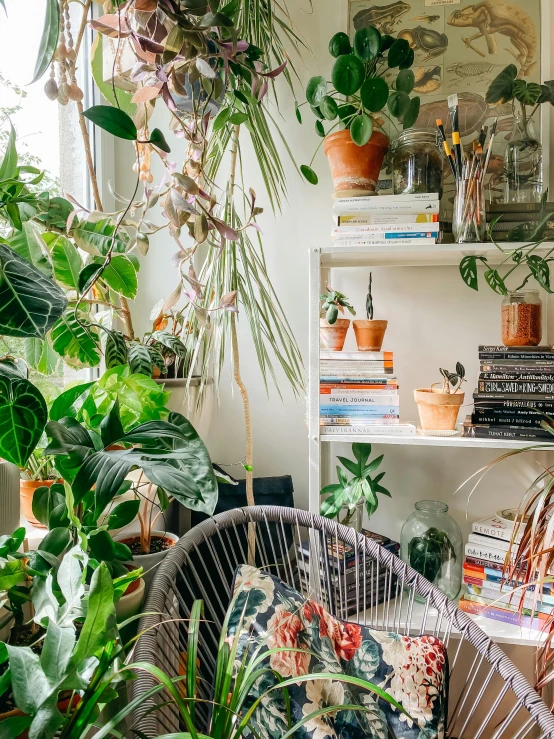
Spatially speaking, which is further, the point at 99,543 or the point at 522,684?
the point at 522,684

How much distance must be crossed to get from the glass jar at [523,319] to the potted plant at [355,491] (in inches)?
18.9

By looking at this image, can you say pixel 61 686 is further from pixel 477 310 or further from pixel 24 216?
pixel 477 310

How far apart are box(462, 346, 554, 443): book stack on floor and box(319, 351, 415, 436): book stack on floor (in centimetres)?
21

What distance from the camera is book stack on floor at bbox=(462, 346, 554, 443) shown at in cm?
142

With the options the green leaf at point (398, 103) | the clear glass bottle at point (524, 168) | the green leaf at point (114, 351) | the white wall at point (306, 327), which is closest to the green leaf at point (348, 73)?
the green leaf at point (398, 103)

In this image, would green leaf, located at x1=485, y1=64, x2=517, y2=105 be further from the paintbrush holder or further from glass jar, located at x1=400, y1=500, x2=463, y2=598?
glass jar, located at x1=400, y1=500, x2=463, y2=598

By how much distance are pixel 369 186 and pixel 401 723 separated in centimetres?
126

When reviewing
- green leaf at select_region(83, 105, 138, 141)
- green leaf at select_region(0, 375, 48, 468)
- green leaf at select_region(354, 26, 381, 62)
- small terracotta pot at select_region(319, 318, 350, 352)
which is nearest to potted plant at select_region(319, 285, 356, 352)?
small terracotta pot at select_region(319, 318, 350, 352)

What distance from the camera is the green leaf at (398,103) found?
149cm

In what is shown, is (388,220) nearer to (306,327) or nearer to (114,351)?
(306,327)

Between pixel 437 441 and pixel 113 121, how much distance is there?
3.46ft

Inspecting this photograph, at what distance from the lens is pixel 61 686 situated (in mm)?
553

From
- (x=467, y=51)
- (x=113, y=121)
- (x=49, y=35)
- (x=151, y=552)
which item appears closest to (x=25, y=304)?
(x=113, y=121)

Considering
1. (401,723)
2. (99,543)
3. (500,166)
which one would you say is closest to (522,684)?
(401,723)
